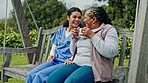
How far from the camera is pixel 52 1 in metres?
18.2

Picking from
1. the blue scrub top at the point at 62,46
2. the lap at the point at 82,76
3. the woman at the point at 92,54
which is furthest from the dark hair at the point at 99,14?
the blue scrub top at the point at 62,46

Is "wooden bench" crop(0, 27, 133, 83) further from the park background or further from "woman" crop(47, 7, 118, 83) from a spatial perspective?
the park background

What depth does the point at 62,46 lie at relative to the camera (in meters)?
3.99

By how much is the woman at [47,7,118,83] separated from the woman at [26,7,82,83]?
0.28 m

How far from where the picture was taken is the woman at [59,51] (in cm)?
364

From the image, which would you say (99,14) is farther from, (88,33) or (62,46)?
(62,46)

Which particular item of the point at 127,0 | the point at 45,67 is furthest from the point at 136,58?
the point at 127,0

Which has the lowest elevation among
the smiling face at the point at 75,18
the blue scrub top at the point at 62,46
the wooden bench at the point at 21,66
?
the wooden bench at the point at 21,66

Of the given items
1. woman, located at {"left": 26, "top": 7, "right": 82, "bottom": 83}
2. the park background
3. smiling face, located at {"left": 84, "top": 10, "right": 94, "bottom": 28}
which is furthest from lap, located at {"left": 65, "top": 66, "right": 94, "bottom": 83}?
the park background

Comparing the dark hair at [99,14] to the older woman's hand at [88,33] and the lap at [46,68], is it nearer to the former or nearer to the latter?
the older woman's hand at [88,33]

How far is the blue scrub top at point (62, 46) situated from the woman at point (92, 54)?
0.46 metres

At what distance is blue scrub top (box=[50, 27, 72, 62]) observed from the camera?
392 centimetres

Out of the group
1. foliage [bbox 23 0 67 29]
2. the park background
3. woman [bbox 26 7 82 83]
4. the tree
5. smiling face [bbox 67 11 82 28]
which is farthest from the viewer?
foliage [bbox 23 0 67 29]

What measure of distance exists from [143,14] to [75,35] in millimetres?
695
